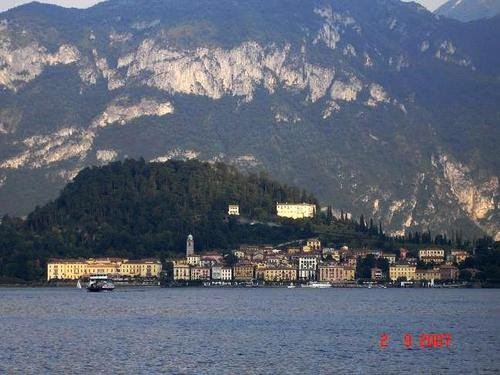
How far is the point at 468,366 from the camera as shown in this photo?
10412 cm

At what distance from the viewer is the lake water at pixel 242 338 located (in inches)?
4119

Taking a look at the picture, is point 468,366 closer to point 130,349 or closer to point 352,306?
point 130,349

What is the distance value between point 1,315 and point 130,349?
4564 centimetres

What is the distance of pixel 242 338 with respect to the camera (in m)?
126

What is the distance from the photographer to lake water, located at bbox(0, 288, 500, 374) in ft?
343
